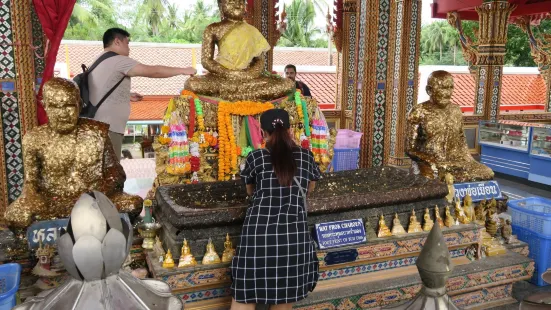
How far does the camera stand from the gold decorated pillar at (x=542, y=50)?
39.0 ft

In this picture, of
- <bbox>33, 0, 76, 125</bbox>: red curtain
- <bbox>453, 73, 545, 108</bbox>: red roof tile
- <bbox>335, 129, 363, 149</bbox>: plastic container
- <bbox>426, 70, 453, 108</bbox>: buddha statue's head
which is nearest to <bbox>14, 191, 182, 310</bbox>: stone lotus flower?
<bbox>33, 0, 76, 125</bbox>: red curtain

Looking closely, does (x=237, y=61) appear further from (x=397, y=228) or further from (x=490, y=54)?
(x=490, y=54)

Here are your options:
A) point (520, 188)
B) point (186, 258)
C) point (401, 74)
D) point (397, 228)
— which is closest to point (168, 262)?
point (186, 258)

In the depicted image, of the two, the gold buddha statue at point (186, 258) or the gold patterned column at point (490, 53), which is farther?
the gold patterned column at point (490, 53)

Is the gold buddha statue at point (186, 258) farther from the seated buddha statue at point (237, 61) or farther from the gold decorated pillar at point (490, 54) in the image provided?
the gold decorated pillar at point (490, 54)

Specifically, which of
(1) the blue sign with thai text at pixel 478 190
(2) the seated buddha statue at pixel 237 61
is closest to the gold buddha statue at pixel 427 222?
(1) the blue sign with thai text at pixel 478 190

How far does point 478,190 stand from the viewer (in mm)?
4352

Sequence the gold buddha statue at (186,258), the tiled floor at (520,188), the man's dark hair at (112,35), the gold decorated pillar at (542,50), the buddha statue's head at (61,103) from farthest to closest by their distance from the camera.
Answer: the gold decorated pillar at (542,50) < the tiled floor at (520,188) < the man's dark hair at (112,35) < the buddha statue's head at (61,103) < the gold buddha statue at (186,258)

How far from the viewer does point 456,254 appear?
12.0 feet

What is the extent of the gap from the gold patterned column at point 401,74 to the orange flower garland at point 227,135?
113 inches

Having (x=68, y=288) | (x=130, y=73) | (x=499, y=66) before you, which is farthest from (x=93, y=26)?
(x=68, y=288)

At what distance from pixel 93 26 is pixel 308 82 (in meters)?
11.7

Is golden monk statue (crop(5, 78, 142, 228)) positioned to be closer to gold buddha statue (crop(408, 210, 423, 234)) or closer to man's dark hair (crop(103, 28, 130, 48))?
man's dark hair (crop(103, 28, 130, 48))

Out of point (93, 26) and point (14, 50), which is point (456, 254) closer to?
point (14, 50)
